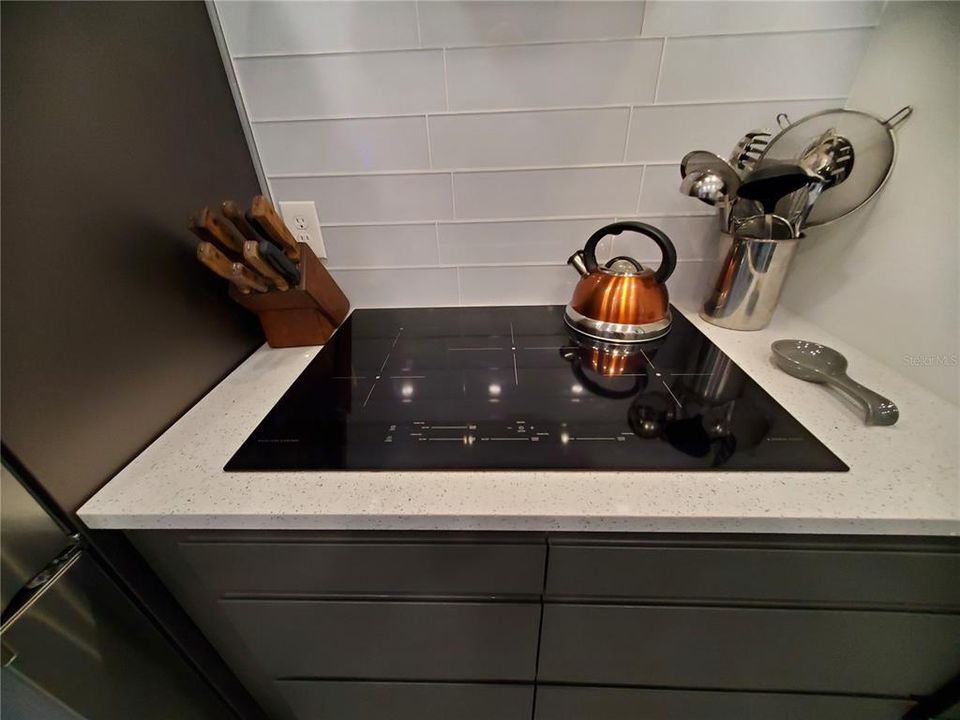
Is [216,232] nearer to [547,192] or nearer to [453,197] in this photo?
[453,197]

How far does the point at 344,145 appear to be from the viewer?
0.76 m

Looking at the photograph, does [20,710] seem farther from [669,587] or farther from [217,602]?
[669,587]

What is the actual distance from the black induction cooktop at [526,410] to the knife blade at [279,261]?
0.54 ft

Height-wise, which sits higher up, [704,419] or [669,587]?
[704,419]

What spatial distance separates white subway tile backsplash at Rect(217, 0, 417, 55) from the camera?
656 millimetres

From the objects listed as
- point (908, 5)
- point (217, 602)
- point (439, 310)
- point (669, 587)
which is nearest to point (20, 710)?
point (217, 602)

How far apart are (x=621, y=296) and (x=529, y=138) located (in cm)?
39

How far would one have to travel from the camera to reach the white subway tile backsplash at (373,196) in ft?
2.60

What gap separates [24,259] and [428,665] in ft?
2.46

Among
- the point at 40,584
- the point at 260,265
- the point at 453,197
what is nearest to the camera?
the point at 40,584

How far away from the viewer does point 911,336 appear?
0.59 metres

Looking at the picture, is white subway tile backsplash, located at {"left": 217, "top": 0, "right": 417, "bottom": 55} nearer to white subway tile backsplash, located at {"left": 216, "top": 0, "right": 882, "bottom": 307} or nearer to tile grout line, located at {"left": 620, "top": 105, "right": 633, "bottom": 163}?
white subway tile backsplash, located at {"left": 216, "top": 0, "right": 882, "bottom": 307}

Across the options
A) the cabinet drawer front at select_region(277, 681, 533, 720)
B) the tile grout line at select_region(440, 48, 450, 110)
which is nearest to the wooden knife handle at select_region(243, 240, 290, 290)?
the tile grout line at select_region(440, 48, 450, 110)

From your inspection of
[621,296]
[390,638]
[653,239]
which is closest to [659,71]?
[653,239]
